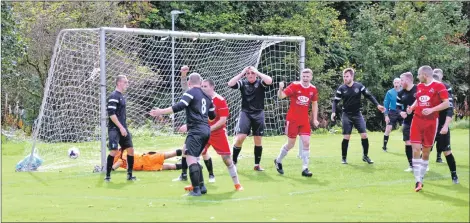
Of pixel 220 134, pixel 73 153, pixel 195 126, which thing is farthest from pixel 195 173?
pixel 73 153

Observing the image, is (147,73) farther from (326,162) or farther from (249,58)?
(326,162)

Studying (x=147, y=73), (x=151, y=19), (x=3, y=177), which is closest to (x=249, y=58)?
(x=147, y=73)

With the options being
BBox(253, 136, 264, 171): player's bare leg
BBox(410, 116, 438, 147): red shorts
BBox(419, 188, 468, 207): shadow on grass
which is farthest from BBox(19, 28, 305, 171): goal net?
BBox(419, 188, 468, 207): shadow on grass

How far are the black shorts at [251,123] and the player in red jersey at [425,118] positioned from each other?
365cm

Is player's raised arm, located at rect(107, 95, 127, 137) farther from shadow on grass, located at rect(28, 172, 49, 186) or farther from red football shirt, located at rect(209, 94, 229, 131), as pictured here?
red football shirt, located at rect(209, 94, 229, 131)

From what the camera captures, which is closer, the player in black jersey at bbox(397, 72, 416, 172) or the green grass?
the green grass

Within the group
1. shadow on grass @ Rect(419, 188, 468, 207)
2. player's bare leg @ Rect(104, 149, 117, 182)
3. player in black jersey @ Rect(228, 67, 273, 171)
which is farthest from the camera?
player in black jersey @ Rect(228, 67, 273, 171)

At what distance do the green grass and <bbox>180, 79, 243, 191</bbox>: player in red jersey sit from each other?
349 millimetres

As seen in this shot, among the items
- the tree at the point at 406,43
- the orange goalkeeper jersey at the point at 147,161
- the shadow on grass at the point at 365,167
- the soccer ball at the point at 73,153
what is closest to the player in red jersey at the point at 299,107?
the shadow on grass at the point at 365,167

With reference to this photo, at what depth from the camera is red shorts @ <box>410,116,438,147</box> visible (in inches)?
500

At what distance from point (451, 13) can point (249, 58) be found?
69.0ft

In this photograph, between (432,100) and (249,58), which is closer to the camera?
(432,100)

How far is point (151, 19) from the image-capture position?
37406mm

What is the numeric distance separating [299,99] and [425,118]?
2921 mm
